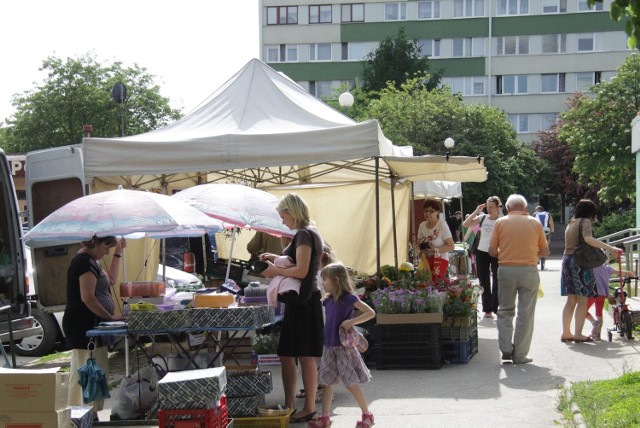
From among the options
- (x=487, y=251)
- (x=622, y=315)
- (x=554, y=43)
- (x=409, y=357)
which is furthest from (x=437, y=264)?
(x=554, y=43)

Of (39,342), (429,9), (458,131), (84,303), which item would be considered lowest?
(39,342)

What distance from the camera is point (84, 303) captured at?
7.96 meters

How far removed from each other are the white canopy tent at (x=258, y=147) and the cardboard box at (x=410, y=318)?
1.06 metres

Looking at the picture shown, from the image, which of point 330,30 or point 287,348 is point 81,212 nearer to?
point 287,348

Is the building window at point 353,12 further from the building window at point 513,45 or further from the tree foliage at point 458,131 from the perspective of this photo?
the tree foliage at point 458,131

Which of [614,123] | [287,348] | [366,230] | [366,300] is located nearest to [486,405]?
[287,348]

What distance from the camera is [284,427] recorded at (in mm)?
7602

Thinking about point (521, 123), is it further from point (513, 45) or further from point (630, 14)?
point (630, 14)

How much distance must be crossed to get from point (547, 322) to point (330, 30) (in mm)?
50997

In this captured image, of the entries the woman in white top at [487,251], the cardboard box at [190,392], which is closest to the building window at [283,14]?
the woman in white top at [487,251]

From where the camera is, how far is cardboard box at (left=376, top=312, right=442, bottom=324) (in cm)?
1035

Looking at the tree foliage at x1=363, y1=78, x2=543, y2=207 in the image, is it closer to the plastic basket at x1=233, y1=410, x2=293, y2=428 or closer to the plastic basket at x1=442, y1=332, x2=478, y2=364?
the plastic basket at x1=442, y1=332, x2=478, y2=364

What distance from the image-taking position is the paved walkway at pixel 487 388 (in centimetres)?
817

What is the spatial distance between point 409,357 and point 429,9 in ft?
177
